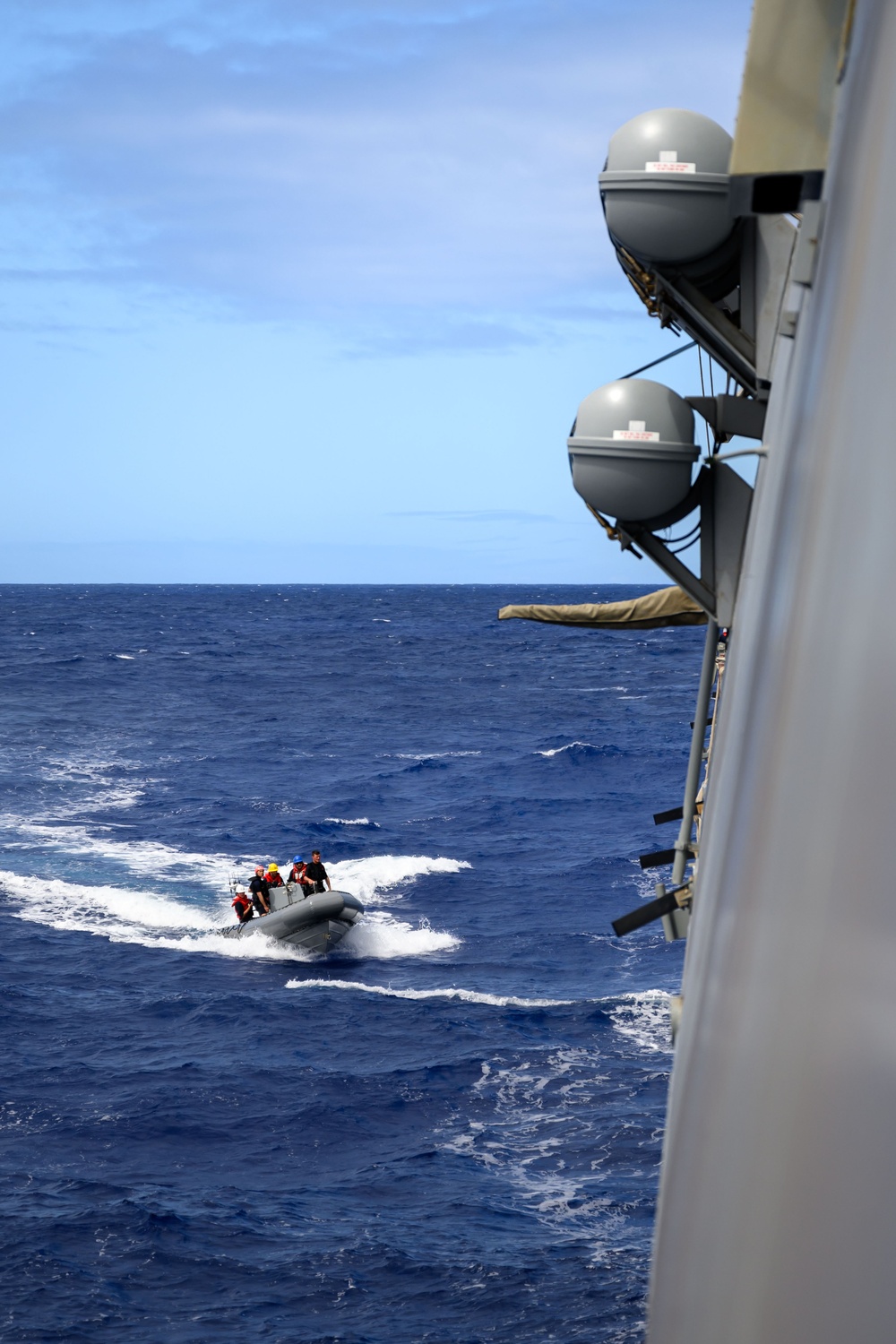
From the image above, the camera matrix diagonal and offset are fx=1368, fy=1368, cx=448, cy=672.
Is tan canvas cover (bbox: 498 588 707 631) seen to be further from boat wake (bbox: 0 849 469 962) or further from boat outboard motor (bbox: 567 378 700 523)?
boat wake (bbox: 0 849 469 962)

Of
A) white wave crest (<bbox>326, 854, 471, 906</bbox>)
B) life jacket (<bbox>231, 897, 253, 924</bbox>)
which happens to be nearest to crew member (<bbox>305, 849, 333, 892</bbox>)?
life jacket (<bbox>231, 897, 253, 924</bbox>)

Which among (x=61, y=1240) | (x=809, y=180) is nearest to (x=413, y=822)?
(x=61, y=1240)

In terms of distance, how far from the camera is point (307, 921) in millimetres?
30125

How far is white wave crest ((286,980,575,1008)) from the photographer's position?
1052 inches

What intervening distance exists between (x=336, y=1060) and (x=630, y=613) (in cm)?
1693

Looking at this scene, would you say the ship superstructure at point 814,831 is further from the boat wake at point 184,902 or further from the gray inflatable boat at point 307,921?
the boat wake at point 184,902

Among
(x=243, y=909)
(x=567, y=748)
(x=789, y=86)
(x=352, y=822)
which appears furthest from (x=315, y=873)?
(x=567, y=748)

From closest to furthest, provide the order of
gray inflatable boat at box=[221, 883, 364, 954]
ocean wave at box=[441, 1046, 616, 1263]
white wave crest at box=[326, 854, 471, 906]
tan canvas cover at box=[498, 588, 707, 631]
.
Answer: tan canvas cover at box=[498, 588, 707, 631], ocean wave at box=[441, 1046, 616, 1263], gray inflatable boat at box=[221, 883, 364, 954], white wave crest at box=[326, 854, 471, 906]

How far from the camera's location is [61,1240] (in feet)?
57.4

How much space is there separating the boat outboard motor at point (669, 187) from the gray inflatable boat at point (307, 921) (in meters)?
24.7

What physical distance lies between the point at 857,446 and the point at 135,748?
65001 mm

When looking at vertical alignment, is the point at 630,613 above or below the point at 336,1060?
above

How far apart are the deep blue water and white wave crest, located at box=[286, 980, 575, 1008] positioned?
0.35 ft

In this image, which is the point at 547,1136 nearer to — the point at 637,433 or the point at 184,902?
the point at 184,902
